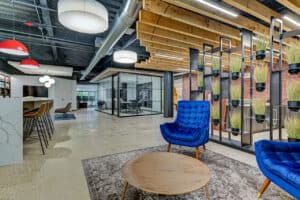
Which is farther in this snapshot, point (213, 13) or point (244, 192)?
point (213, 13)

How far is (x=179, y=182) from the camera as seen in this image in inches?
54.6

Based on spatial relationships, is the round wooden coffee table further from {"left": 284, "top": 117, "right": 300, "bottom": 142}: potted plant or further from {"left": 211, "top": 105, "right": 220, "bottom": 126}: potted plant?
{"left": 211, "top": 105, "right": 220, "bottom": 126}: potted plant

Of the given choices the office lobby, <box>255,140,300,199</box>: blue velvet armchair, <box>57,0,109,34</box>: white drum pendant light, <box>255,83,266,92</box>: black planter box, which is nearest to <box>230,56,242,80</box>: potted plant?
the office lobby

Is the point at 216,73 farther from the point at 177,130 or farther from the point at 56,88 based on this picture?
the point at 56,88

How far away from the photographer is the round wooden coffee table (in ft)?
4.29

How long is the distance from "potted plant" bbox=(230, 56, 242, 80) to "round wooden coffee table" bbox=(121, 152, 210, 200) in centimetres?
262

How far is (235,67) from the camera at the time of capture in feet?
11.8

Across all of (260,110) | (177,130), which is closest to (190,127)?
(177,130)

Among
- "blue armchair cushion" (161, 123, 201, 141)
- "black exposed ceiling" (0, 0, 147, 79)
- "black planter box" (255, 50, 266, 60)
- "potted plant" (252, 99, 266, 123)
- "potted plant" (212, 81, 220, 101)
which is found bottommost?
"blue armchair cushion" (161, 123, 201, 141)

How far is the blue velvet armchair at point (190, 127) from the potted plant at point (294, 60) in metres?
1.45

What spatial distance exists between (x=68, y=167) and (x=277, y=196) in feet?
9.39

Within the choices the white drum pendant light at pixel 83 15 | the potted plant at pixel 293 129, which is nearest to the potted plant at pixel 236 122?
the potted plant at pixel 293 129

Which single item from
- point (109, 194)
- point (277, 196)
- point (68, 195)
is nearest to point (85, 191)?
point (68, 195)

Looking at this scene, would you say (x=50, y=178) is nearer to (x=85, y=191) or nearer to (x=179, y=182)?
(x=85, y=191)
